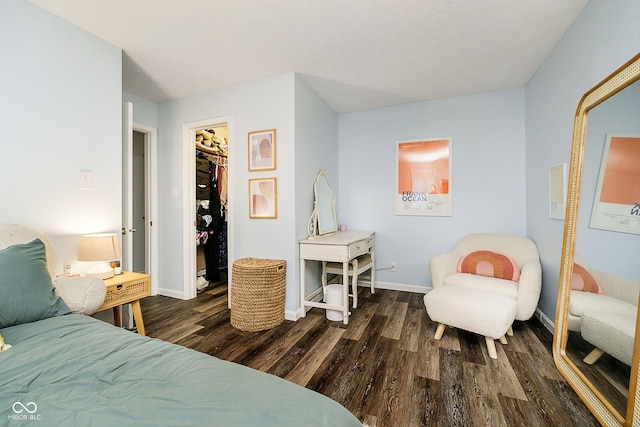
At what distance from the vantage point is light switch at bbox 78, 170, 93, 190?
206 centimetres

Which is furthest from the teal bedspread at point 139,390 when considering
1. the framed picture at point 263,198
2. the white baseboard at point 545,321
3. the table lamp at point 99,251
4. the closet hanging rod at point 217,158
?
the closet hanging rod at point 217,158

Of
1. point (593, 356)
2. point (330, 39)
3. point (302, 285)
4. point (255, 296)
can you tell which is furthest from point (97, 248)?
point (593, 356)

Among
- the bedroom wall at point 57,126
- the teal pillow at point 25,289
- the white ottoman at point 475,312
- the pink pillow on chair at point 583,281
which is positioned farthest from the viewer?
the white ottoman at point 475,312

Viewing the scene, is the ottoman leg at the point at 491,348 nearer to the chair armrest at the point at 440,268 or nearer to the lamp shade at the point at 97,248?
the chair armrest at the point at 440,268

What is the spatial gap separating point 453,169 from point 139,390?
3.54 m

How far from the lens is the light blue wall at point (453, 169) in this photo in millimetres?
3145

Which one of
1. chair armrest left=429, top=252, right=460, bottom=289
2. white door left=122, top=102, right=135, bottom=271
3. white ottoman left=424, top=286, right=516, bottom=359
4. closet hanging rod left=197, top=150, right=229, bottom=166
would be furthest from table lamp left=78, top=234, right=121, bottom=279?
chair armrest left=429, top=252, right=460, bottom=289

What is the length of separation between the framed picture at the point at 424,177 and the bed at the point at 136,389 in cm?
306

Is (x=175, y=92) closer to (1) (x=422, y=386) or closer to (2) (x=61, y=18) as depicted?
(2) (x=61, y=18)

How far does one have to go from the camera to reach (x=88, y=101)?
2.10 metres

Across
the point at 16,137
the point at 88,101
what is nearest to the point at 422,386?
the point at 16,137

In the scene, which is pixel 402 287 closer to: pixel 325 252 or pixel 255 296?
pixel 325 252

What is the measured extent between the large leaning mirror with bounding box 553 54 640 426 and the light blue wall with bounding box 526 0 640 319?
0.73 ft

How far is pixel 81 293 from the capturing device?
5.33 ft
